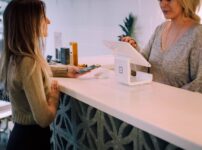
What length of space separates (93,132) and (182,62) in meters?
0.64

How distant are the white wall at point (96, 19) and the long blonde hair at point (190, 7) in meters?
1.59

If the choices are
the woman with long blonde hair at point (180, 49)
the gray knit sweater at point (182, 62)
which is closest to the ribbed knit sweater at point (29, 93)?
the woman with long blonde hair at point (180, 49)

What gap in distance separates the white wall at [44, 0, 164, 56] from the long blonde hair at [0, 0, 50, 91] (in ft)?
7.22

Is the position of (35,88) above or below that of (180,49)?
below

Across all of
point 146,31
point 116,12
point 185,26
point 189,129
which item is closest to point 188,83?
point 185,26

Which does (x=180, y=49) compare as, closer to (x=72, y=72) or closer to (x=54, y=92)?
Answer: (x=72, y=72)

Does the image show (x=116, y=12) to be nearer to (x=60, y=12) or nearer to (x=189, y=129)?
(x=60, y=12)

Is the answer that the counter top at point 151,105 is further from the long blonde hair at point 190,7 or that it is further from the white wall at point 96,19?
the white wall at point 96,19

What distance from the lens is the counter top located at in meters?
0.75

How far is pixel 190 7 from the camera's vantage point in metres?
1.57

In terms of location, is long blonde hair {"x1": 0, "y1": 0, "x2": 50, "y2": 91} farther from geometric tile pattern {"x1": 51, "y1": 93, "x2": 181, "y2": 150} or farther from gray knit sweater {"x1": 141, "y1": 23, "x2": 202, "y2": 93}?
gray knit sweater {"x1": 141, "y1": 23, "x2": 202, "y2": 93}

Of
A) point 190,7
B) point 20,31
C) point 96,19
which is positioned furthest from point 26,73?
point 96,19

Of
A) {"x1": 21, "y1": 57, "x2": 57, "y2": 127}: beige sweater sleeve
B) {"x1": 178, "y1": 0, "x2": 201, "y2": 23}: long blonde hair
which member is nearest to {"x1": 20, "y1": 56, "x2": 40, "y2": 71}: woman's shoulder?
{"x1": 21, "y1": 57, "x2": 57, "y2": 127}: beige sweater sleeve

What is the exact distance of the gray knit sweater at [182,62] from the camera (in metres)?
1.48
